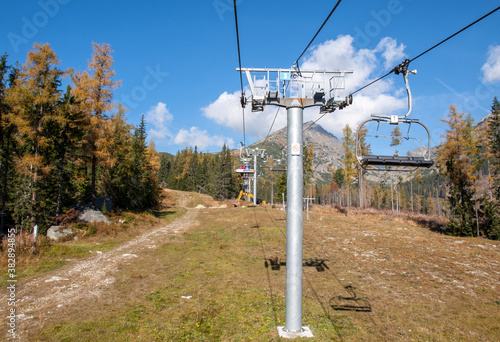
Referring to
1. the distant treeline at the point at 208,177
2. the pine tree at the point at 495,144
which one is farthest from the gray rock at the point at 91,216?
the distant treeline at the point at 208,177

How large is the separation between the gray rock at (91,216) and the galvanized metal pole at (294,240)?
815 inches

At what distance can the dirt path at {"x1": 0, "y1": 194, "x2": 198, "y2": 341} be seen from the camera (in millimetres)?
7728

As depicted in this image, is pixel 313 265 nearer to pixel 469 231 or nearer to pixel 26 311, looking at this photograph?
pixel 26 311

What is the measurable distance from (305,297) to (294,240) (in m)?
4.59

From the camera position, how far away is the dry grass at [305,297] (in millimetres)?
7312

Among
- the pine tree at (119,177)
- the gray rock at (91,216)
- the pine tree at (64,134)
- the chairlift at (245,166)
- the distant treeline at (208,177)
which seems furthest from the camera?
the distant treeline at (208,177)

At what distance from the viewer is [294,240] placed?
659cm

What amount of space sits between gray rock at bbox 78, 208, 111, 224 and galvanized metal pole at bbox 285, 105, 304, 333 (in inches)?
815

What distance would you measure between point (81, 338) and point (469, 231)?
108 ft

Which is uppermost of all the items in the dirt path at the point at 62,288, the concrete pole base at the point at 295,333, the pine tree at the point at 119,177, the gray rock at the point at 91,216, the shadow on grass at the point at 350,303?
the pine tree at the point at 119,177

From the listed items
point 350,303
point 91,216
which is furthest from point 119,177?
point 350,303

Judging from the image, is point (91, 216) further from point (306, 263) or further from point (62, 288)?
point (306, 263)

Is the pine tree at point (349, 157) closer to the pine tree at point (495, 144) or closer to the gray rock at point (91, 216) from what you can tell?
the pine tree at point (495, 144)

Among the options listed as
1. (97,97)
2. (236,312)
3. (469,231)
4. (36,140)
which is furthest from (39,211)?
(469,231)
